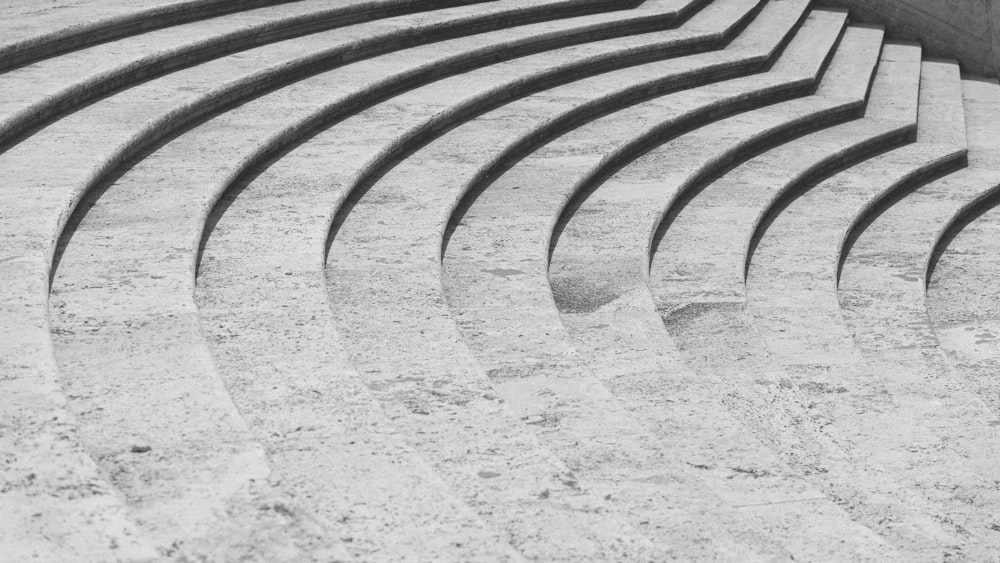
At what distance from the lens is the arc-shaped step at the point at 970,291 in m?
6.64

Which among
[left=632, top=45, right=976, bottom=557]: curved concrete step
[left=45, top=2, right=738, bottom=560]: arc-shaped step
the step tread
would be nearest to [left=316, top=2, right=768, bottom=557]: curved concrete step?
[left=45, top=2, right=738, bottom=560]: arc-shaped step

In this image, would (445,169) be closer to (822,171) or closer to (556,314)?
(556,314)

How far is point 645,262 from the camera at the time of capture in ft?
20.8

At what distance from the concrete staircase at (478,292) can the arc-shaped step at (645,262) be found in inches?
0.9

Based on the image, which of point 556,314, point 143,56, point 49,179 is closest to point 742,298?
point 556,314

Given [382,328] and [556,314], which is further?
[556,314]

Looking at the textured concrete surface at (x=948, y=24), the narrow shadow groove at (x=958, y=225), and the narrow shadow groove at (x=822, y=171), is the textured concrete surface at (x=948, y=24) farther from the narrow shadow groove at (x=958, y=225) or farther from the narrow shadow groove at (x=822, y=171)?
the narrow shadow groove at (x=958, y=225)

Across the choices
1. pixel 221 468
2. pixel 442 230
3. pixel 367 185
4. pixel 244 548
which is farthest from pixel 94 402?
pixel 367 185

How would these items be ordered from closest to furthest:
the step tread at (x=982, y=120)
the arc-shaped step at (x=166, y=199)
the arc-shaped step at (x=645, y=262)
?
the arc-shaped step at (x=166, y=199)
the arc-shaped step at (x=645, y=262)
the step tread at (x=982, y=120)

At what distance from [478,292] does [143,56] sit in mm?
2829

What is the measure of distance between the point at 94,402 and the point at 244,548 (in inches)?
41.1

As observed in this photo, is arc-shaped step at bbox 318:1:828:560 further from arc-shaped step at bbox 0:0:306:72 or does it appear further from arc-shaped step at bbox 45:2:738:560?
arc-shaped step at bbox 0:0:306:72

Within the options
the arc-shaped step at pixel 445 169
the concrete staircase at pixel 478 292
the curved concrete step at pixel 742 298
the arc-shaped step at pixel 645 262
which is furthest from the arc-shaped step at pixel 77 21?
the curved concrete step at pixel 742 298

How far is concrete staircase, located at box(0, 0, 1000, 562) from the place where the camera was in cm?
312
